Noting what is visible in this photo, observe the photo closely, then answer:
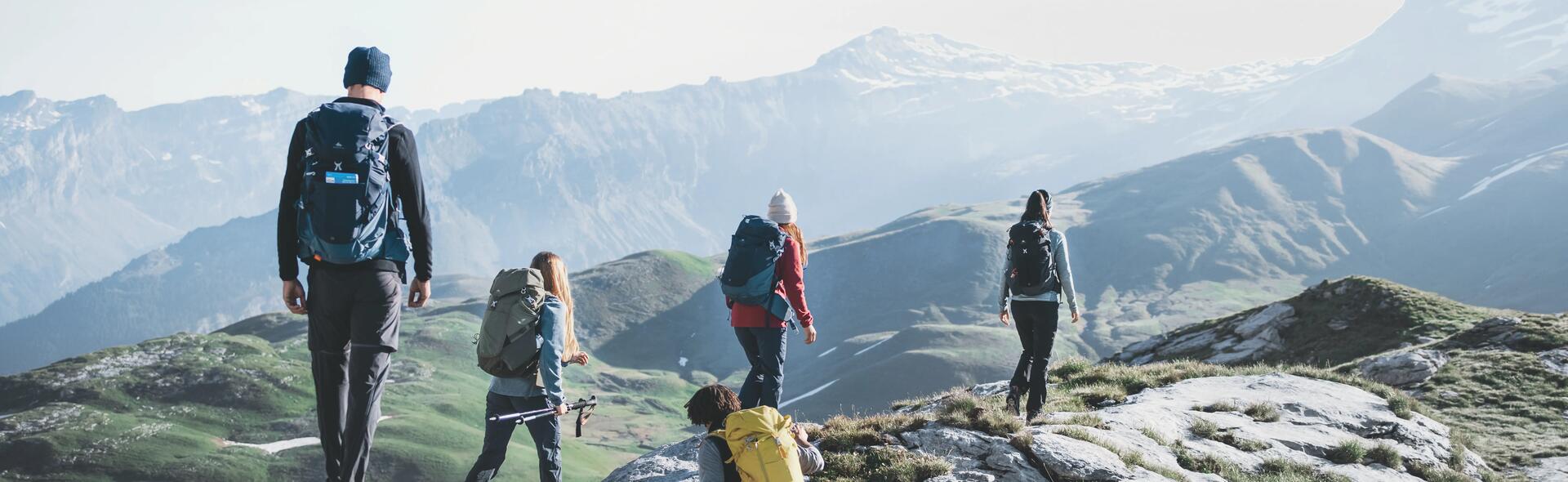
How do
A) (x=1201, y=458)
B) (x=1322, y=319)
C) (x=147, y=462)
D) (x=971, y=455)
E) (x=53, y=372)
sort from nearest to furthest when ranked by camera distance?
(x=971, y=455) < (x=1201, y=458) < (x=1322, y=319) < (x=147, y=462) < (x=53, y=372)

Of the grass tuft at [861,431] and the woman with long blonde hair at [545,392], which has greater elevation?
the woman with long blonde hair at [545,392]

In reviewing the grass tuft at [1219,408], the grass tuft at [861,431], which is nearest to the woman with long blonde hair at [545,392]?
the grass tuft at [861,431]

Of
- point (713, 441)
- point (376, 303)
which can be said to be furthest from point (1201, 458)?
point (376, 303)

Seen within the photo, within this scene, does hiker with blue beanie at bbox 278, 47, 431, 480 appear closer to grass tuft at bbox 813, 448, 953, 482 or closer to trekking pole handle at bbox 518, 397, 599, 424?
trekking pole handle at bbox 518, 397, 599, 424

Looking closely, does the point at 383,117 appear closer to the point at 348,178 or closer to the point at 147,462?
the point at 348,178

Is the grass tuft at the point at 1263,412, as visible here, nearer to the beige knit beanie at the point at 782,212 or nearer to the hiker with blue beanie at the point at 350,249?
the beige knit beanie at the point at 782,212

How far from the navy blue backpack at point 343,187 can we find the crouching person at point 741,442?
3.21 m

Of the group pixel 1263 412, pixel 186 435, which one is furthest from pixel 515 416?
pixel 186 435

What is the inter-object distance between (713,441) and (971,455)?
4495 mm

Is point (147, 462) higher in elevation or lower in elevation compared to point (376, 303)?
lower

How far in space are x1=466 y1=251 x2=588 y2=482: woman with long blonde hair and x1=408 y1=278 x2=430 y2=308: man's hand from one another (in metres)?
1.55

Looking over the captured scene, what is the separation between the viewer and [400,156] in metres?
8.98

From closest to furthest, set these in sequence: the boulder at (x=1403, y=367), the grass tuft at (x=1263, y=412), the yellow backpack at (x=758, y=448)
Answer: the yellow backpack at (x=758, y=448) < the grass tuft at (x=1263, y=412) < the boulder at (x=1403, y=367)

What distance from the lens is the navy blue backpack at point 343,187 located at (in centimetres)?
859
